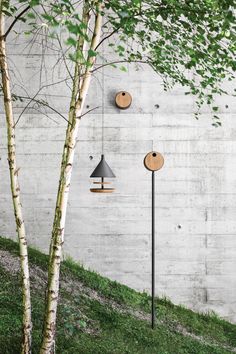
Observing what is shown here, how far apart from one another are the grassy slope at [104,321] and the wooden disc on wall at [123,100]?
2.64 metres

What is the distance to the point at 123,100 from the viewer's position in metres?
7.37

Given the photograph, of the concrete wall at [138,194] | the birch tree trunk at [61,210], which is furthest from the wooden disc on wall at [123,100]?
the birch tree trunk at [61,210]

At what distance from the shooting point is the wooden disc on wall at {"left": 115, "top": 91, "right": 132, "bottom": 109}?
289 inches

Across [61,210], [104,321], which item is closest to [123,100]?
[104,321]

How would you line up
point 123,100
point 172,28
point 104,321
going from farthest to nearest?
1. point 123,100
2. point 104,321
3. point 172,28

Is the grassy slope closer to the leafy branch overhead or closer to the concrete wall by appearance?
the concrete wall

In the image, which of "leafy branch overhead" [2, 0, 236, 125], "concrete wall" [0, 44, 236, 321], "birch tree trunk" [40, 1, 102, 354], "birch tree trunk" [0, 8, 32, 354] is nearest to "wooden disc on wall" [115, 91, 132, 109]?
Result: "concrete wall" [0, 44, 236, 321]

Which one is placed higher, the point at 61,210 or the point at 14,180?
the point at 14,180

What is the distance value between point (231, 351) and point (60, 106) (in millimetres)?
4421

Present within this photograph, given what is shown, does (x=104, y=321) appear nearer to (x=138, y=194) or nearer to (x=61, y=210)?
(x=61, y=210)

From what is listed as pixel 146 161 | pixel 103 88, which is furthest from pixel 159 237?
pixel 103 88

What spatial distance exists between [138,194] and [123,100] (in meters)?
1.52

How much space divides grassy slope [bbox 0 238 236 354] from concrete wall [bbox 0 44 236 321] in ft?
1.48

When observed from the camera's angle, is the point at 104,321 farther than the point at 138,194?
No
